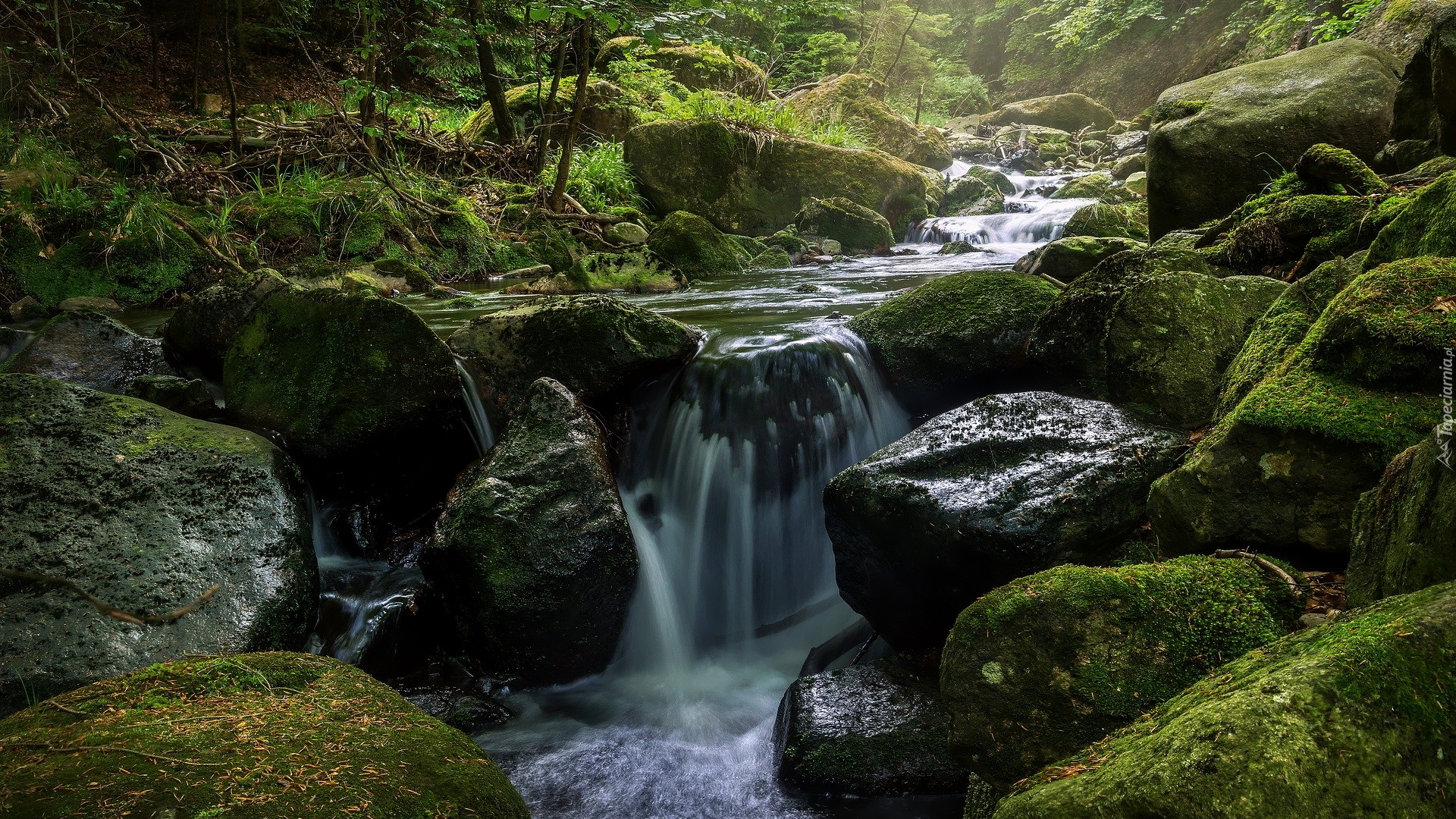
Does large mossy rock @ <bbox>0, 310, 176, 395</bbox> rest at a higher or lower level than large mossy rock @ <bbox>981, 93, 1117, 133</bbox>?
lower

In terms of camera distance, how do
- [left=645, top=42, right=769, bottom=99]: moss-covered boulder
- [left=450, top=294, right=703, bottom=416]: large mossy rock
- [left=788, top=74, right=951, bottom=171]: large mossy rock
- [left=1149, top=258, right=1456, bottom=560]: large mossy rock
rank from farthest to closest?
[left=788, top=74, right=951, bottom=171]: large mossy rock
[left=645, top=42, right=769, bottom=99]: moss-covered boulder
[left=450, top=294, right=703, bottom=416]: large mossy rock
[left=1149, top=258, right=1456, bottom=560]: large mossy rock

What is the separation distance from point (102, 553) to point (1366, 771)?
4.73 meters

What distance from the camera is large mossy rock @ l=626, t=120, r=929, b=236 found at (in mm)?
13320

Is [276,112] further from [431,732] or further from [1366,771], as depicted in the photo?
[1366,771]

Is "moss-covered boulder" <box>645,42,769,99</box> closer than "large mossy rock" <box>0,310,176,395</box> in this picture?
No

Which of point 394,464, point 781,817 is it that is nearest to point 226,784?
point 781,817

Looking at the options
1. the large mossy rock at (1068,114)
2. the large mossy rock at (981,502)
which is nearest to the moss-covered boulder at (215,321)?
the large mossy rock at (981,502)

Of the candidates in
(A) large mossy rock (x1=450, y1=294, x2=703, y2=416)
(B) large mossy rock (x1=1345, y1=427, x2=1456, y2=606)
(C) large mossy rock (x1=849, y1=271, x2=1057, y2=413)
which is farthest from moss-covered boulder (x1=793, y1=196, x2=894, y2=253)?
(B) large mossy rock (x1=1345, y1=427, x2=1456, y2=606)

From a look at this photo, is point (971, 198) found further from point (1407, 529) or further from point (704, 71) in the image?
point (1407, 529)

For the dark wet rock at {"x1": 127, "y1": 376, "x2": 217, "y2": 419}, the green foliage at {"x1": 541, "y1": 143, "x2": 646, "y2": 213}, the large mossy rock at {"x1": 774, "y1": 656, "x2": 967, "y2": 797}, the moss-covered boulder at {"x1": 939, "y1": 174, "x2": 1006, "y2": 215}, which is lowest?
the large mossy rock at {"x1": 774, "y1": 656, "x2": 967, "y2": 797}

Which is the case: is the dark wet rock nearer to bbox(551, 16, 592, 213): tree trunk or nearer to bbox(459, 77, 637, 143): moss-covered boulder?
bbox(551, 16, 592, 213): tree trunk

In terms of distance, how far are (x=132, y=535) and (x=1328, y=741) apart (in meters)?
4.72

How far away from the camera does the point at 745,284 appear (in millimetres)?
9797

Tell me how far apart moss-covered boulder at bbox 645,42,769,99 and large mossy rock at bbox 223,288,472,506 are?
44.5 ft
